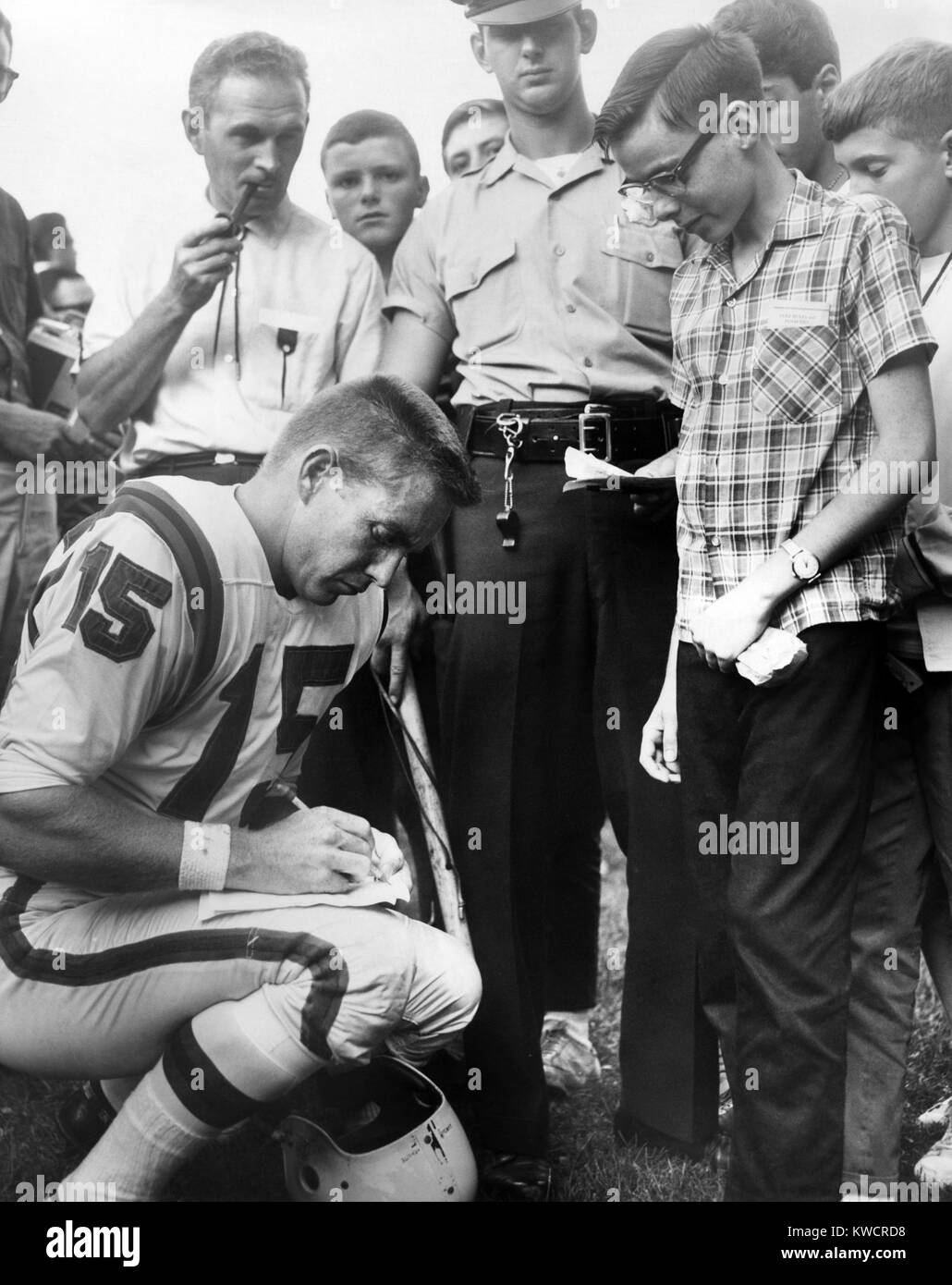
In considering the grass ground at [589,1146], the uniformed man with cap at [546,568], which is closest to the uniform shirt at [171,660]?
the uniformed man with cap at [546,568]

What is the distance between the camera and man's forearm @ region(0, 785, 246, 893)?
2.92m

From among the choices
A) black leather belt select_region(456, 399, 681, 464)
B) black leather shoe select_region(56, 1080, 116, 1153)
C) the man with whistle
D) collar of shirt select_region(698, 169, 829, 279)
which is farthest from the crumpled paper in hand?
black leather shoe select_region(56, 1080, 116, 1153)

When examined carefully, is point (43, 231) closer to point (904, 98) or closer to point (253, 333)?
point (253, 333)

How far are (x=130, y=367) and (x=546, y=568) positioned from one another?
1116mm

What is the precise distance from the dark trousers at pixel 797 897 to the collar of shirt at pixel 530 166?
1.19 m

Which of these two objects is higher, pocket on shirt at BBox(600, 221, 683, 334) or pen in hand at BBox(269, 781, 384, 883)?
pocket on shirt at BBox(600, 221, 683, 334)

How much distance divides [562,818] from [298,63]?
1902 millimetres

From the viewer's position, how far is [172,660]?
2.97 meters

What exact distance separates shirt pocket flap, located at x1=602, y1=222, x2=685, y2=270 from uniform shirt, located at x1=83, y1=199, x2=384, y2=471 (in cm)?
62

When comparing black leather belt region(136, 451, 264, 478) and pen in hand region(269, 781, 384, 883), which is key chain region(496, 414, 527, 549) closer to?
black leather belt region(136, 451, 264, 478)

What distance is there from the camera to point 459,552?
3291 mm

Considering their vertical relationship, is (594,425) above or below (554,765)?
above

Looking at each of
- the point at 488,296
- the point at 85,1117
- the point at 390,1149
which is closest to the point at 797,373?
the point at 488,296

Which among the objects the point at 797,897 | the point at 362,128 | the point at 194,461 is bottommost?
the point at 797,897
